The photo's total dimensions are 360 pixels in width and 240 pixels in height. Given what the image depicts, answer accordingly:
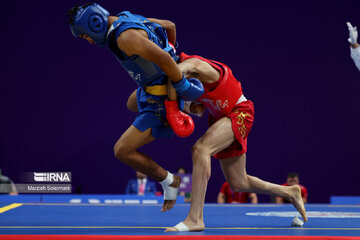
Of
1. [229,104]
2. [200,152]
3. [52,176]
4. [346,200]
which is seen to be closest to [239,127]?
[229,104]

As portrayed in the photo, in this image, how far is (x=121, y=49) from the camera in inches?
110

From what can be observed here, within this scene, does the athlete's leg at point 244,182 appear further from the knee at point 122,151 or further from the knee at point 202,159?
the knee at point 122,151

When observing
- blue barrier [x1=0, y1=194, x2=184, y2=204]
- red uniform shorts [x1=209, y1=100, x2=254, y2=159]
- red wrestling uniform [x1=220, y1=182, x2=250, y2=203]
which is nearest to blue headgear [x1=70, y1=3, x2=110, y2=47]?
red uniform shorts [x1=209, y1=100, x2=254, y2=159]

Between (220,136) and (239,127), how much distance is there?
7.2 inches

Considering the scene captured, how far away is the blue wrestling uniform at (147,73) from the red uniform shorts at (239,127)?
42cm

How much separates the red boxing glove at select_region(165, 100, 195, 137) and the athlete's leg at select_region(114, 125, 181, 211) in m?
0.28

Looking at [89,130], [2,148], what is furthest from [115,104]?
[2,148]

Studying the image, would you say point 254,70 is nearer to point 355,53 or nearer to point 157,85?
point 355,53

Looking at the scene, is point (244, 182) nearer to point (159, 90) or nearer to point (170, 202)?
point (170, 202)

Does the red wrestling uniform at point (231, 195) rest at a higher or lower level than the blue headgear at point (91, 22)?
lower

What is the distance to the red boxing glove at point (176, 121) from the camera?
290 centimetres

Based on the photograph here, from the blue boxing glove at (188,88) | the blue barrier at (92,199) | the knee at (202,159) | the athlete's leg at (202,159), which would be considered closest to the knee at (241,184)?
the athlete's leg at (202,159)

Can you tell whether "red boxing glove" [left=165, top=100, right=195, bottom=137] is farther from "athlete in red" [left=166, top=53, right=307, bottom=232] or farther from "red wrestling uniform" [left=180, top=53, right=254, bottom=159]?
"red wrestling uniform" [left=180, top=53, right=254, bottom=159]

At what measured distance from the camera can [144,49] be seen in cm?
274
